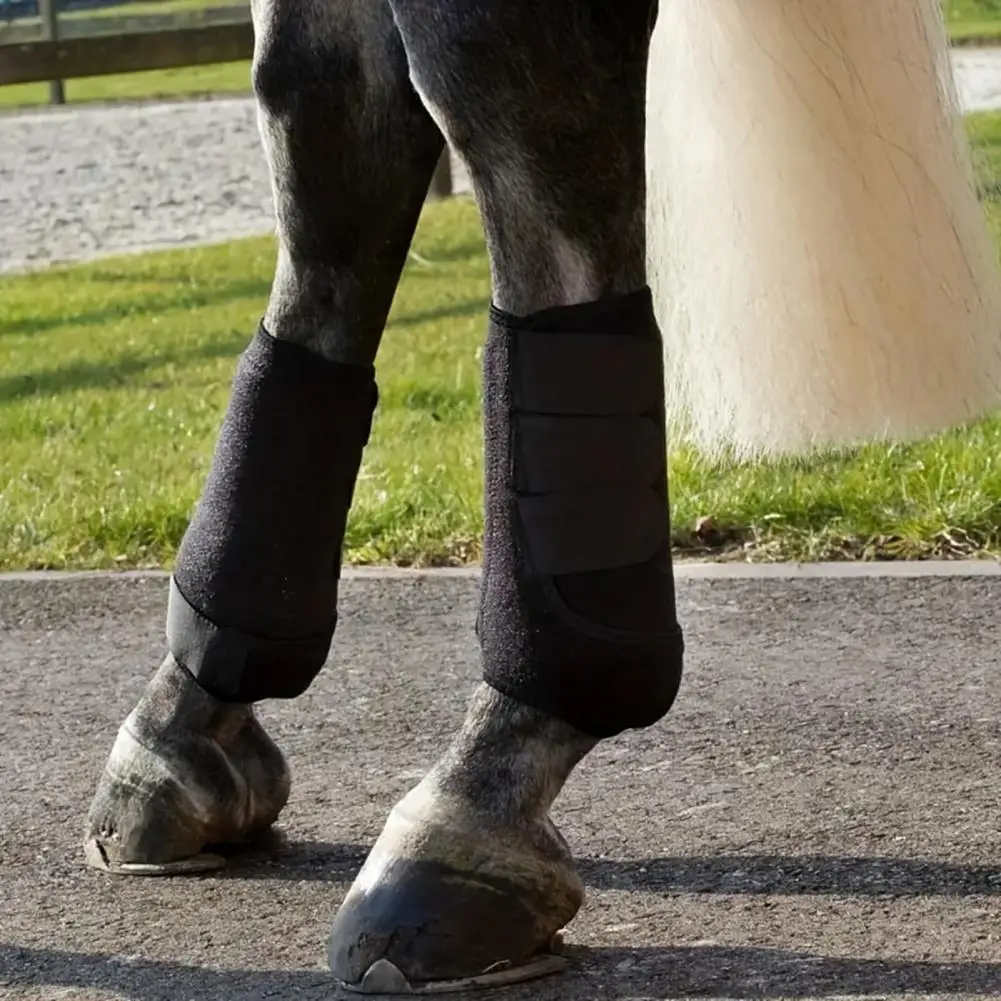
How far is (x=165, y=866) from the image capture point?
2.28 m

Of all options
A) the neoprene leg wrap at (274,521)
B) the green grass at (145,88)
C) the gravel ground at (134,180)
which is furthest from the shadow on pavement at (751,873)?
the green grass at (145,88)

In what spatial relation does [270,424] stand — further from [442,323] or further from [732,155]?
[442,323]

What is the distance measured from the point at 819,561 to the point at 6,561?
1463mm

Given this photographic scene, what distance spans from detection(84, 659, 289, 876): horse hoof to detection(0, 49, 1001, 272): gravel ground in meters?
6.11

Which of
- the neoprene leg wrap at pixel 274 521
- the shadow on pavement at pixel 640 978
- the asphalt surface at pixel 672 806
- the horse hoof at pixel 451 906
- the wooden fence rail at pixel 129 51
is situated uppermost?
the wooden fence rail at pixel 129 51

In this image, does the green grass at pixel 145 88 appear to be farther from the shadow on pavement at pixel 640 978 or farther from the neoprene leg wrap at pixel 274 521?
the shadow on pavement at pixel 640 978

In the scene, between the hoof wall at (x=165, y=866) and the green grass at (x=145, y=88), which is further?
the green grass at (x=145, y=88)

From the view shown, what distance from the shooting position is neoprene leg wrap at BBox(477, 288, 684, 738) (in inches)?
75.9

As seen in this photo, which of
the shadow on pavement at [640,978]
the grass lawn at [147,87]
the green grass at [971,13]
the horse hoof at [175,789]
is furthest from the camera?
the grass lawn at [147,87]

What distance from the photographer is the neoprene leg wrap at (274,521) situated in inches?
86.0

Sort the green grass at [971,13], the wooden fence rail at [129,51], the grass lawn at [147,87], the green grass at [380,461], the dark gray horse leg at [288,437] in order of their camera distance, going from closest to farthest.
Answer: the dark gray horse leg at [288,437] → the green grass at [971,13] → the green grass at [380,461] → the wooden fence rail at [129,51] → the grass lawn at [147,87]

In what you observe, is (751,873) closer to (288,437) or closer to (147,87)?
(288,437)

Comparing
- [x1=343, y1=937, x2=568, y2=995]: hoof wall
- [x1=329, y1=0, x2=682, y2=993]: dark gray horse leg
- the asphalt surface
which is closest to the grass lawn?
the asphalt surface

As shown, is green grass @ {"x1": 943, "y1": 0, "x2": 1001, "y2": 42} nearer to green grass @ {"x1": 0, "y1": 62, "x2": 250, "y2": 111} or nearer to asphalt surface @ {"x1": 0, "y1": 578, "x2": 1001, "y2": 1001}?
asphalt surface @ {"x1": 0, "y1": 578, "x2": 1001, "y2": 1001}
